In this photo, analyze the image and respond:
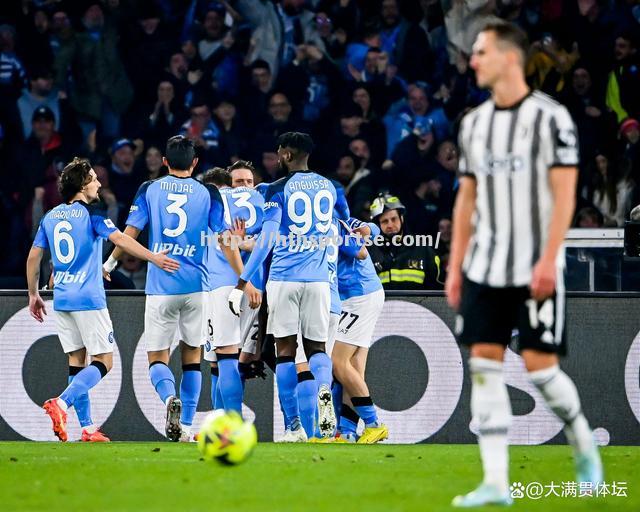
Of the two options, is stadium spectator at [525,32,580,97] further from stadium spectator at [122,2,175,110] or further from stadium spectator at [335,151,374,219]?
stadium spectator at [122,2,175,110]

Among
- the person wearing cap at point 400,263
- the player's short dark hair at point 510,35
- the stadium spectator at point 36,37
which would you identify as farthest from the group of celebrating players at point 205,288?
the stadium spectator at point 36,37

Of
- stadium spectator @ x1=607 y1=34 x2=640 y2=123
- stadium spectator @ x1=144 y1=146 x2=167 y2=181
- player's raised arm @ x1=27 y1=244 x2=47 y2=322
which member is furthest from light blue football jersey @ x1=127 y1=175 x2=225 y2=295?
stadium spectator @ x1=607 y1=34 x2=640 y2=123

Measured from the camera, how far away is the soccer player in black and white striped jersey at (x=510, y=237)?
521 centimetres

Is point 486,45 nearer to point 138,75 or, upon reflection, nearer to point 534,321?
point 534,321

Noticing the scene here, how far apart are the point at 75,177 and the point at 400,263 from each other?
3299 millimetres

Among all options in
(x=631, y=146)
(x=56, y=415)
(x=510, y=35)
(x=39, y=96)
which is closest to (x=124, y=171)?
(x=39, y=96)

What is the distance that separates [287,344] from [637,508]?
15.1 feet

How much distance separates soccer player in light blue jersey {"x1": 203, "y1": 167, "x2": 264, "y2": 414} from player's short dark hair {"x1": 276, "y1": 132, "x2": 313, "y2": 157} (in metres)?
0.93

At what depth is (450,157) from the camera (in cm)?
1438

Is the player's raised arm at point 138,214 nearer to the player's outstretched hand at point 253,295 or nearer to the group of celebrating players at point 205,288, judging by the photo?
the group of celebrating players at point 205,288

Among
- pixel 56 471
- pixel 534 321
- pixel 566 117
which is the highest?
pixel 566 117

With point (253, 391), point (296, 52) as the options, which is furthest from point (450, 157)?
point (253, 391)

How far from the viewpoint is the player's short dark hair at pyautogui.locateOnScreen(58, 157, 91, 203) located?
32.4 feet

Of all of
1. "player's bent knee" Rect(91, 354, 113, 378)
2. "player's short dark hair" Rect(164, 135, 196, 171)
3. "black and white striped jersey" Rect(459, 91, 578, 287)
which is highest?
"player's short dark hair" Rect(164, 135, 196, 171)
